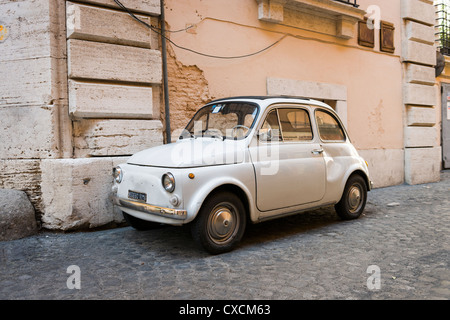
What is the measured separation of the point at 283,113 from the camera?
4.67 meters

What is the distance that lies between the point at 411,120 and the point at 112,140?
772 cm

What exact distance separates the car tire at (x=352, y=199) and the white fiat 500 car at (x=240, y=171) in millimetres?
15

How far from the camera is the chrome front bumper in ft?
11.7

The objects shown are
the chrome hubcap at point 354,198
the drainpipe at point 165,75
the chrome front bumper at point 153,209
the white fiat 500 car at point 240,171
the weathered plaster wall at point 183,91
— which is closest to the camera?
the chrome front bumper at point 153,209

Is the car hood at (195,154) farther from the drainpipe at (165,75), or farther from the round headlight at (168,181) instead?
the drainpipe at (165,75)

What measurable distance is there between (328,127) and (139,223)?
2.84 meters

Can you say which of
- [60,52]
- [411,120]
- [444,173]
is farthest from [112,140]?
[444,173]

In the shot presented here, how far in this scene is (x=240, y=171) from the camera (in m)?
3.99

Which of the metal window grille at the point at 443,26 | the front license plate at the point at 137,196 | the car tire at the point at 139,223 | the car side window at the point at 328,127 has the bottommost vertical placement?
the car tire at the point at 139,223

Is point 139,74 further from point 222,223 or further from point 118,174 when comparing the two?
point 222,223

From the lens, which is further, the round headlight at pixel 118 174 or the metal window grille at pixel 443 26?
the metal window grille at pixel 443 26

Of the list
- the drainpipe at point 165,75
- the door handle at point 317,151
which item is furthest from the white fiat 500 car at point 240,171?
the drainpipe at point 165,75

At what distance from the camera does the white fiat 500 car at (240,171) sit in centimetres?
370

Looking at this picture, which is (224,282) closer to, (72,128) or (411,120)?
(72,128)
